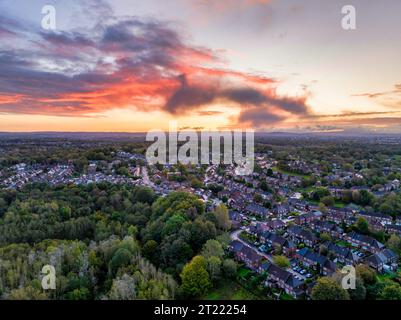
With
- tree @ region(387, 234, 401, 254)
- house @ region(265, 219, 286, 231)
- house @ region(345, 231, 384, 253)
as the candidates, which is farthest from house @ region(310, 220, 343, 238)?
tree @ region(387, 234, 401, 254)

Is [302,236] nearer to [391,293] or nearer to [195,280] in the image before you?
[391,293]

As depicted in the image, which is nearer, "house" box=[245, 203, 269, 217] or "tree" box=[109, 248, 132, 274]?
"tree" box=[109, 248, 132, 274]

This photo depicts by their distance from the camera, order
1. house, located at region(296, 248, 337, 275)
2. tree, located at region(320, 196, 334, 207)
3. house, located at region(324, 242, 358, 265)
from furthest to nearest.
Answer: tree, located at region(320, 196, 334, 207) → house, located at region(324, 242, 358, 265) → house, located at region(296, 248, 337, 275)

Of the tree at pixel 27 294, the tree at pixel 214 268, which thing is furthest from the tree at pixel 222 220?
the tree at pixel 27 294

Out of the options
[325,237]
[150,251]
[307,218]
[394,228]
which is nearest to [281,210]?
[307,218]

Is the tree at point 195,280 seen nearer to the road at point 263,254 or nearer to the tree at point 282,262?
the tree at point 282,262

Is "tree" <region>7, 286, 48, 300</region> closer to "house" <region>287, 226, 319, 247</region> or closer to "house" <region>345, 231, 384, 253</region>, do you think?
"house" <region>287, 226, 319, 247</region>
